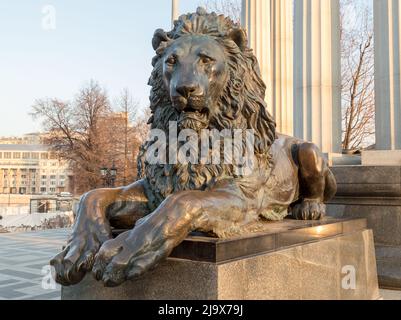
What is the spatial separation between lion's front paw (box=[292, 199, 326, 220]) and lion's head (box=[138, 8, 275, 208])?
0.88 metres

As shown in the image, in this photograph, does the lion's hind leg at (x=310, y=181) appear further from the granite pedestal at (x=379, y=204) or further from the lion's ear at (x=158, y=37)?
the granite pedestal at (x=379, y=204)

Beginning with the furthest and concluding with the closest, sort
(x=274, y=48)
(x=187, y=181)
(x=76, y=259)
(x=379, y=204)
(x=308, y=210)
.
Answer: (x=274, y=48) < (x=379, y=204) < (x=308, y=210) < (x=187, y=181) < (x=76, y=259)

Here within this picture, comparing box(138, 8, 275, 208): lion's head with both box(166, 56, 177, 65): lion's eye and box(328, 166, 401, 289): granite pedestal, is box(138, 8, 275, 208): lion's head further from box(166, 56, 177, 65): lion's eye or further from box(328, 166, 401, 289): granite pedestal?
box(328, 166, 401, 289): granite pedestal

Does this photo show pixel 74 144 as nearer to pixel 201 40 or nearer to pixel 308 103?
pixel 308 103

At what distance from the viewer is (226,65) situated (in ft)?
10.1

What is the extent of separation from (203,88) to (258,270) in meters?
1.23

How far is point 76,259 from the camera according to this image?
2447 mm

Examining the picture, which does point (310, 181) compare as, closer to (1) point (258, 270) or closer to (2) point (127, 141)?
(1) point (258, 270)

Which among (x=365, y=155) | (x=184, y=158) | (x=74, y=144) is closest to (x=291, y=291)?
(x=184, y=158)

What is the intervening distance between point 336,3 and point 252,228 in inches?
322

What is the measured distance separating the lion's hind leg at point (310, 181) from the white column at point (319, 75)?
17.0 feet

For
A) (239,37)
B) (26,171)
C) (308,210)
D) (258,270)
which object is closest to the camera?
(258,270)

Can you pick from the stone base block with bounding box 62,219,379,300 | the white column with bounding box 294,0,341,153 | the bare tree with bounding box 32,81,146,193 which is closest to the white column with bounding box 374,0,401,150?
the white column with bounding box 294,0,341,153

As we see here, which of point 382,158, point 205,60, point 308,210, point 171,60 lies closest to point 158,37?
point 171,60
